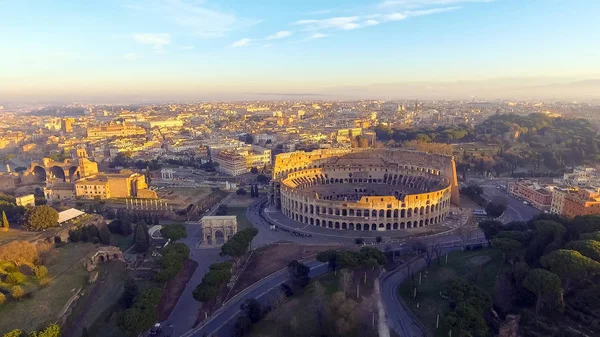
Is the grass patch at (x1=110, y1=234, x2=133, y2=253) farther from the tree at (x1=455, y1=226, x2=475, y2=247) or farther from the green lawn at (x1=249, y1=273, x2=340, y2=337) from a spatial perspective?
the tree at (x1=455, y1=226, x2=475, y2=247)

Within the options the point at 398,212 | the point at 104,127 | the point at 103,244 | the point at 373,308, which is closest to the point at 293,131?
the point at 104,127

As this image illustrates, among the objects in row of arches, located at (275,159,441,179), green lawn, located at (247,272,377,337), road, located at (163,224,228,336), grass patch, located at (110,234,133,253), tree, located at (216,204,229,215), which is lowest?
tree, located at (216,204,229,215)

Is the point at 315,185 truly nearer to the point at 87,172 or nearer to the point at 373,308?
the point at 373,308

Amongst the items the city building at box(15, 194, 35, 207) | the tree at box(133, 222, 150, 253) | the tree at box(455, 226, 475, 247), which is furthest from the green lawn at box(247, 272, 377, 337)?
the city building at box(15, 194, 35, 207)

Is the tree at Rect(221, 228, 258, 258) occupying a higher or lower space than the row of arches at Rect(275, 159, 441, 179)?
lower

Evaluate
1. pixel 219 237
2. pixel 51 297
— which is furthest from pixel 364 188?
pixel 51 297

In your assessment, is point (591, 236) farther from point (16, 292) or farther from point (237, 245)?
point (16, 292)
